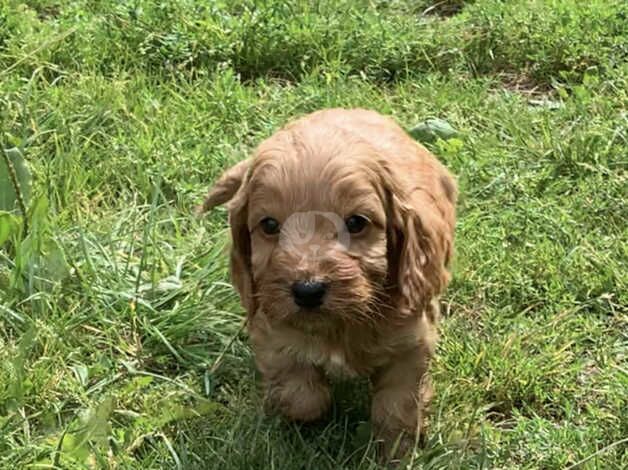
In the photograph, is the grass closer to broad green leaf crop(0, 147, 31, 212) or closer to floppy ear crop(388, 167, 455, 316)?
broad green leaf crop(0, 147, 31, 212)

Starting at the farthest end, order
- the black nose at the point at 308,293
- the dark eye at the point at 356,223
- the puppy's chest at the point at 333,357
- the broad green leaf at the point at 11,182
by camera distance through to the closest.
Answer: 1. the broad green leaf at the point at 11,182
2. the puppy's chest at the point at 333,357
3. the dark eye at the point at 356,223
4. the black nose at the point at 308,293

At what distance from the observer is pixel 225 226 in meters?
4.65

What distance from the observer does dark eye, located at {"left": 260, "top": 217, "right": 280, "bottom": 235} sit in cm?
334

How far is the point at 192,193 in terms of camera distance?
4.84 metres

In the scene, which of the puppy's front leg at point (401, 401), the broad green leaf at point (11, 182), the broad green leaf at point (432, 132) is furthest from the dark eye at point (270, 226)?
the broad green leaf at point (432, 132)

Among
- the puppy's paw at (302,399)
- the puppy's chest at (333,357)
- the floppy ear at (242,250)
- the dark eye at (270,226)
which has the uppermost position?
the dark eye at (270,226)

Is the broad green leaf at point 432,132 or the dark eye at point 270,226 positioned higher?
the dark eye at point 270,226

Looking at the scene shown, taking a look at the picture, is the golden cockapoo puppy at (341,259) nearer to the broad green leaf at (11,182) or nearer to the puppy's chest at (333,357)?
the puppy's chest at (333,357)

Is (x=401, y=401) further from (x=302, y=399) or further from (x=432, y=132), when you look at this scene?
(x=432, y=132)

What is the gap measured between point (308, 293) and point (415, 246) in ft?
1.37

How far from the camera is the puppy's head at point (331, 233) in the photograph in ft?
10.6

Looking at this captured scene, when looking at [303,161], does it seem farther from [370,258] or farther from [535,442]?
[535,442]

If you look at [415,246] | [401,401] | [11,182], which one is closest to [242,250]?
[415,246]

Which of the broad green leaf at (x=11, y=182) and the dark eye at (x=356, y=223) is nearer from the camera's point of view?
the dark eye at (x=356, y=223)
